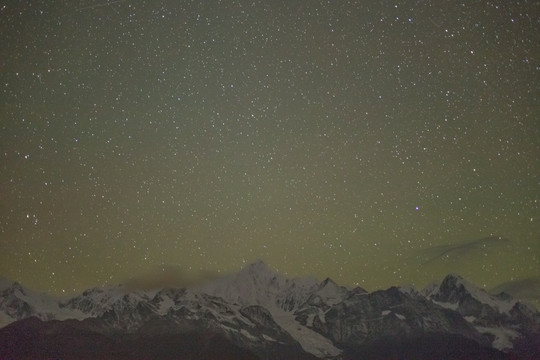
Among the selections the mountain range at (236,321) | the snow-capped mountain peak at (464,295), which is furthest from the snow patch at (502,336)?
the snow-capped mountain peak at (464,295)

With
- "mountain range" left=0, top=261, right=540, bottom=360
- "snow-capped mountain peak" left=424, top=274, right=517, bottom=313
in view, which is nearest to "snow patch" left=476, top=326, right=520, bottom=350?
"mountain range" left=0, top=261, right=540, bottom=360

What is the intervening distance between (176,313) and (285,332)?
8.81 metres

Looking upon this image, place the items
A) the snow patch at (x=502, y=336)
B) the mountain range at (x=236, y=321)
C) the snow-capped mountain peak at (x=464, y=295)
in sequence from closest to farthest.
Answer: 1. the mountain range at (x=236, y=321)
2. the snow-capped mountain peak at (x=464, y=295)
3. the snow patch at (x=502, y=336)

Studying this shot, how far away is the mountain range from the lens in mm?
19219

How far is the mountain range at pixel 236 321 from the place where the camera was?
63.1ft

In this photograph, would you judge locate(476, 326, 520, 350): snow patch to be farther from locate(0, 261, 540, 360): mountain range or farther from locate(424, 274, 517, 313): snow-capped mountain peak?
locate(424, 274, 517, 313): snow-capped mountain peak

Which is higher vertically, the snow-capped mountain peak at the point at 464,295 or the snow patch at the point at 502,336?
the snow-capped mountain peak at the point at 464,295

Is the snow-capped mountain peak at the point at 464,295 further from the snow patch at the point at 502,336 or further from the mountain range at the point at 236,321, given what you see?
the snow patch at the point at 502,336

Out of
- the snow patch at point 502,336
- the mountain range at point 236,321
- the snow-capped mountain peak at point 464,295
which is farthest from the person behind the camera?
the snow patch at point 502,336

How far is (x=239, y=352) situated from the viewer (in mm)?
38875

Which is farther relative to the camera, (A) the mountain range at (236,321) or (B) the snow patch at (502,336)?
(B) the snow patch at (502,336)

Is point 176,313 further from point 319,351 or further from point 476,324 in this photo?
point 476,324

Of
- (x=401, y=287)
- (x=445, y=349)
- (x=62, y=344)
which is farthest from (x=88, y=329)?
(x=445, y=349)

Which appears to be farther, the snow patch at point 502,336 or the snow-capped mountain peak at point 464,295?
the snow patch at point 502,336
